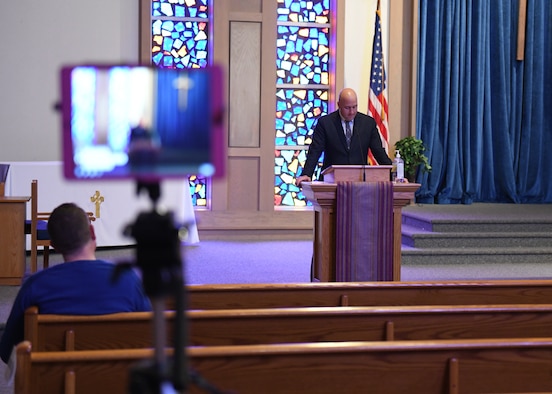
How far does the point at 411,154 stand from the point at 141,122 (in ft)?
29.6

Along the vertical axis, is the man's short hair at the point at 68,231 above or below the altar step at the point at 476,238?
above

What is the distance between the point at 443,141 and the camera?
35.4 feet

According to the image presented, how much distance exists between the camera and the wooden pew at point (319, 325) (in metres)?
2.92

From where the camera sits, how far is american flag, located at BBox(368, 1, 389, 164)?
9.79 m

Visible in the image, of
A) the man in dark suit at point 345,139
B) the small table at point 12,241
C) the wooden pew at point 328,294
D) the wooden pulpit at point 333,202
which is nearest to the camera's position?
the wooden pew at point 328,294

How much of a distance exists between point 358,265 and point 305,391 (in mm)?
2980

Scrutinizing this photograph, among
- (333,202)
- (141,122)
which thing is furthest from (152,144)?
(333,202)

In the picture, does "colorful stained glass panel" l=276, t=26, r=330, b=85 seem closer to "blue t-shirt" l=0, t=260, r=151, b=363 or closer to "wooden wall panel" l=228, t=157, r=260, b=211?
"wooden wall panel" l=228, t=157, r=260, b=211

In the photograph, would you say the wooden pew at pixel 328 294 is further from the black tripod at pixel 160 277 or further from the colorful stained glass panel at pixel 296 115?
the colorful stained glass panel at pixel 296 115

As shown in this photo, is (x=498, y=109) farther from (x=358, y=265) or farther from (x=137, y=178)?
(x=137, y=178)

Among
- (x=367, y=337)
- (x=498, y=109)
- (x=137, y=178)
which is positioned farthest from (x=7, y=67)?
(x=137, y=178)

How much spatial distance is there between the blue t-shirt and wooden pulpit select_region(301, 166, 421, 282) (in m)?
2.57

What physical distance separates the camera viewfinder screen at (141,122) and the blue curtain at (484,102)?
970cm

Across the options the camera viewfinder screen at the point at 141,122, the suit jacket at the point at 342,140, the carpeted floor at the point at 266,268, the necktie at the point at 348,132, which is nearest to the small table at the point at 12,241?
the carpeted floor at the point at 266,268
